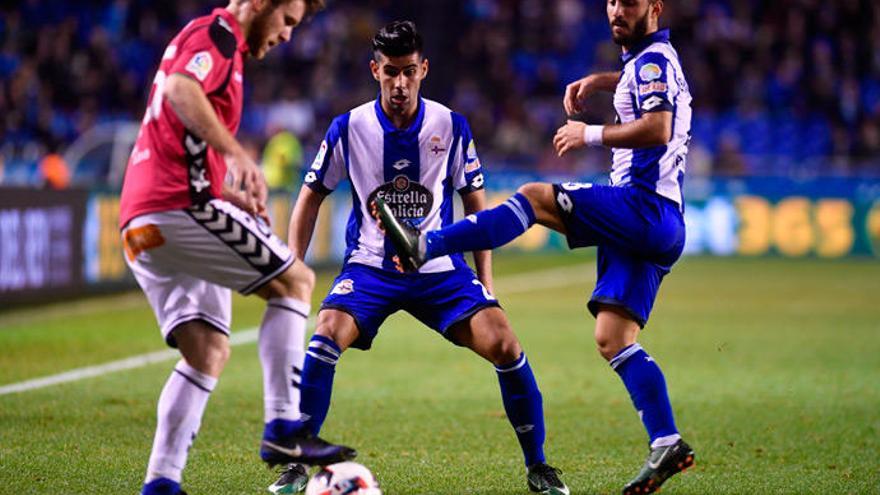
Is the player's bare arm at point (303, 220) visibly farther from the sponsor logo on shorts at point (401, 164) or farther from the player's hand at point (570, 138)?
the player's hand at point (570, 138)

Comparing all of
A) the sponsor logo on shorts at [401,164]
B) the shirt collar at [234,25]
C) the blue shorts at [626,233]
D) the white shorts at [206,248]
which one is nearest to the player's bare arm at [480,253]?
the sponsor logo on shorts at [401,164]

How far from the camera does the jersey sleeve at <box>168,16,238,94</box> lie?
5.03 metres

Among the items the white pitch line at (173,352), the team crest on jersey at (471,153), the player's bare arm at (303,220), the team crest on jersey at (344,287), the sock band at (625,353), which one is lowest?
the white pitch line at (173,352)

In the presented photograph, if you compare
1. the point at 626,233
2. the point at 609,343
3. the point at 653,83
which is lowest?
the point at 609,343

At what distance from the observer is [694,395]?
9625 mm

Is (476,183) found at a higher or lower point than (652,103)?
lower

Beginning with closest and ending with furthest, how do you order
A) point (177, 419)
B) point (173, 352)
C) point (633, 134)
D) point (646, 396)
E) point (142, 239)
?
point (142, 239) → point (177, 419) → point (633, 134) → point (646, 396) → point (173, 352)

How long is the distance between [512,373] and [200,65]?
2244mm

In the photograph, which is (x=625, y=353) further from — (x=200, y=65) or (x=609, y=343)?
(x=200, y=65)

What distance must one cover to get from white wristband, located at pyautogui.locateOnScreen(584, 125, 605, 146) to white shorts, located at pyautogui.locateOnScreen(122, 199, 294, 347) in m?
1.50

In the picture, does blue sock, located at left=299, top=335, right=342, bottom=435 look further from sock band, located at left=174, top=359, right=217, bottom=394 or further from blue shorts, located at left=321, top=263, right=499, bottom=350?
sock band, located at left=174, top=359, right=217, bottom=394

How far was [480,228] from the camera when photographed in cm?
593

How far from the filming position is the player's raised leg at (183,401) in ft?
17.2

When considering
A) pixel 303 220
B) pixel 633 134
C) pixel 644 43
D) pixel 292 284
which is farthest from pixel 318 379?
pixel 644 43
